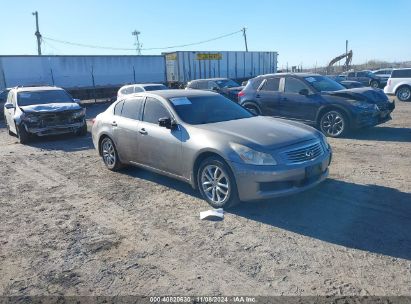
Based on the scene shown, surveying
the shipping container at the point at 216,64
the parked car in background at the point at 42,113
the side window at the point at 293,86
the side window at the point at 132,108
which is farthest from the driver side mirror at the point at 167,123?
the shipping container at the point at 216,64

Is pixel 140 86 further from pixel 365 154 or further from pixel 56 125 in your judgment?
pixel 365 154

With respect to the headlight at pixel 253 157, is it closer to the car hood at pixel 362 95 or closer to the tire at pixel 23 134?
the car hood at pixel 362 95

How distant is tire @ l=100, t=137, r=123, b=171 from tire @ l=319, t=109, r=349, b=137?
5571 mm

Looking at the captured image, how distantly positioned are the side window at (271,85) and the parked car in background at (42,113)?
5.63m

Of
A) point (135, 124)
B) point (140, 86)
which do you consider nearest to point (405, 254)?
point (135, 124)

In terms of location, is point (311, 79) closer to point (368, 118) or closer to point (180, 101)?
point (368, 118)

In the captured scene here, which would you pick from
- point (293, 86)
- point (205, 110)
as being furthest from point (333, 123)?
point (205, 110)

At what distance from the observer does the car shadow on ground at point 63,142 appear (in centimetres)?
1037

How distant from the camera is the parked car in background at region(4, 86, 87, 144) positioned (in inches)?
440

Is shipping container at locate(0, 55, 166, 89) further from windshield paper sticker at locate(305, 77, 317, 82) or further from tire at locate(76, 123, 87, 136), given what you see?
windshield paper sticker at locate(305, 77, 317, 82)

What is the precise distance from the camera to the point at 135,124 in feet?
21.0

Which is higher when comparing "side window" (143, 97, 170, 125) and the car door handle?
"side window" (143, 97, 170, 125)

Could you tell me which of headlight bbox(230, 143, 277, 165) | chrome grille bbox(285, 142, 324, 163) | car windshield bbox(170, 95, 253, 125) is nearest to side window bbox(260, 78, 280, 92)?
car windshield bbox(170, 95, 253, 125)

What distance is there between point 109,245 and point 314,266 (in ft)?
7.21
